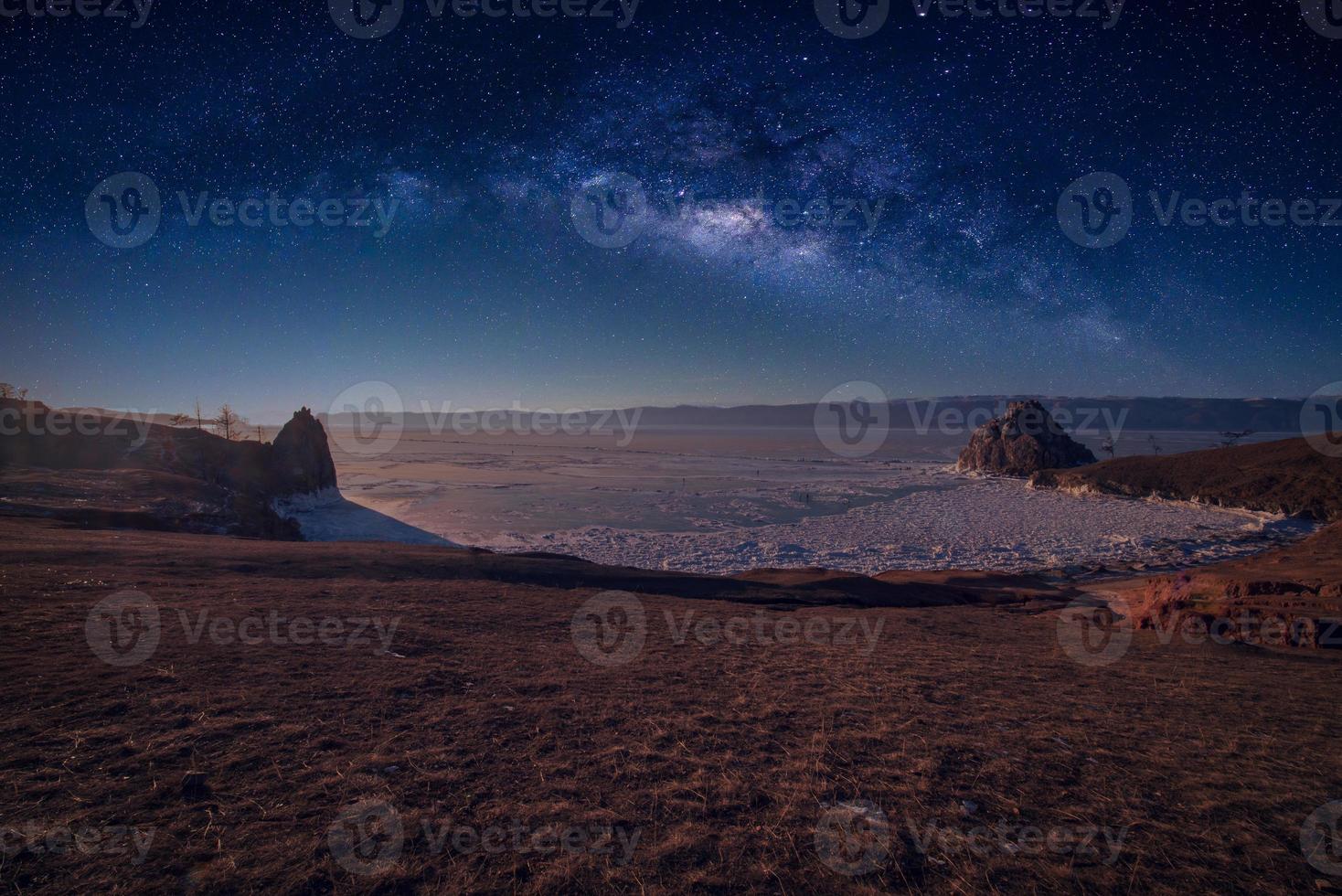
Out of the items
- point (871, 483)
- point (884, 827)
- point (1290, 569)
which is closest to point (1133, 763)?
point (884, 827)

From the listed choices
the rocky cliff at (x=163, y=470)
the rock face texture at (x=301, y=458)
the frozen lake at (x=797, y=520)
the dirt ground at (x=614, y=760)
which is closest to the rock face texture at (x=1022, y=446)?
the frozen lake at (x=797, y=520)

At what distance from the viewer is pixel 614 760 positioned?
4191 millimetres

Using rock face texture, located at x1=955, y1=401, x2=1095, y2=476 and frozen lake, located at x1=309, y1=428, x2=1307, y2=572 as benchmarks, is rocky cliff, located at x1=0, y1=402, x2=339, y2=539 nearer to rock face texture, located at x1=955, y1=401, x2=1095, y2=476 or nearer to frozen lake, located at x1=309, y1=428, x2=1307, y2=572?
frozen lake, located at x1=309, y1=428, x2=1307, y2=572

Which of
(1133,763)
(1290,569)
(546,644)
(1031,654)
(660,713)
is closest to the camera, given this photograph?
(1133,763)

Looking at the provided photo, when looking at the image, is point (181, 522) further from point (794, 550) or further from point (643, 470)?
point (643, 470)

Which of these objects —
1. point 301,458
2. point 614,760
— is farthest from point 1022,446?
point 301,458

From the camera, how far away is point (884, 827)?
340 centimetres

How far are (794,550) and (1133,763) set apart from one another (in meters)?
17.5

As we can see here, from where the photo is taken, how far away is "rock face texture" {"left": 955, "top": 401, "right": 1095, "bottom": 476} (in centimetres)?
4945

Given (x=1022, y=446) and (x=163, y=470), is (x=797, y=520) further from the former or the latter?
(x=1022, y=446)

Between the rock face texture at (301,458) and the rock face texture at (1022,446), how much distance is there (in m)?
55.1

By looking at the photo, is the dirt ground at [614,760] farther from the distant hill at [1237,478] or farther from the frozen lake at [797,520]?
the distant hill at [1237,478]

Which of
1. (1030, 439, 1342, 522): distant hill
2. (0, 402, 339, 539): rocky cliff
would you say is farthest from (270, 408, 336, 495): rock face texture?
(1030, 439, 1342, 522): distant hill

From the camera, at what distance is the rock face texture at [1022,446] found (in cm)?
4945
